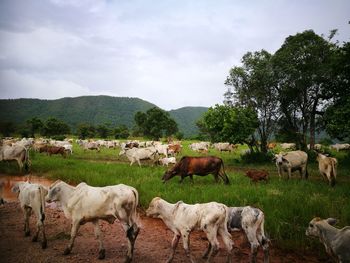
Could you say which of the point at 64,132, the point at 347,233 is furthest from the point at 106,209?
the point at 64,132

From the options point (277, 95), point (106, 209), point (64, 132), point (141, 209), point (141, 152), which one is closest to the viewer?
point (106, 209)

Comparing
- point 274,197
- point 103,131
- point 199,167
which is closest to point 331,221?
point 274,197

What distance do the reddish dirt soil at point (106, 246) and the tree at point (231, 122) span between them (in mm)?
17249

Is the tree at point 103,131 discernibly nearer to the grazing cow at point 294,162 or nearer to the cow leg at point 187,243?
the grazing cow at point 294,162

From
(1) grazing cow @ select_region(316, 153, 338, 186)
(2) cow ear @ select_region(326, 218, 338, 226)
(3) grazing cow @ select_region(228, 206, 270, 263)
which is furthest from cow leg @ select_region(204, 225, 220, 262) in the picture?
(1) grazing cow @ select_region(316, 153, 338, 186)

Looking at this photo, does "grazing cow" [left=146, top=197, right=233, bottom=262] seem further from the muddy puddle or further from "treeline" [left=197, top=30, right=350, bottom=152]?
"treeline" [left=197, top=30, right=350, bottom=152]

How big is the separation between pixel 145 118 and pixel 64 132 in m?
34.7

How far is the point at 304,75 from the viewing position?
25.7m

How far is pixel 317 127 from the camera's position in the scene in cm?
2836

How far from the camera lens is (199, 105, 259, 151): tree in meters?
26.5

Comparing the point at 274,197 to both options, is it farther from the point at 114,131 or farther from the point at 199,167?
the point at 114,131

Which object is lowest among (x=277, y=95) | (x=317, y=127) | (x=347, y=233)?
(x=347, y=233)

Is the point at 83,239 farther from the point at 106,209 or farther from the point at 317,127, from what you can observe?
the point at 317,127

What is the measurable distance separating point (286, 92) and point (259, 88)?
8.03 feet
